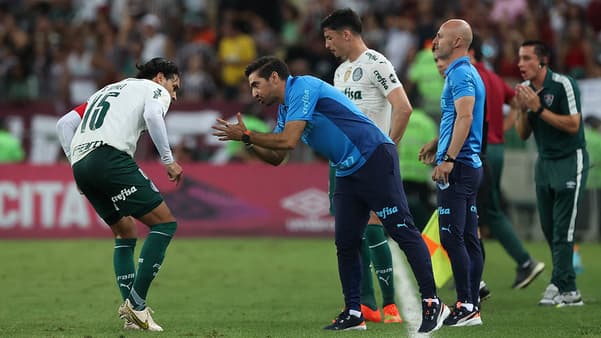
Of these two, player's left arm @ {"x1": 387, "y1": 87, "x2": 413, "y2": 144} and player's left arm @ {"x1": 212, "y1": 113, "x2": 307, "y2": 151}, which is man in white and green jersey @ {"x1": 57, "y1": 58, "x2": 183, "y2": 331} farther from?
player's left arm @ {"x1": 387, "y1": 87, "x2": 413, "y2": 144}

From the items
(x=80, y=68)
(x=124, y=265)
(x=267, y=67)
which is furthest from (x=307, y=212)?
(x=267, y=67)

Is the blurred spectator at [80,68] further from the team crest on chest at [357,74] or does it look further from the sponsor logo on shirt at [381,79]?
the sponsor logo on shirt at [381,79]

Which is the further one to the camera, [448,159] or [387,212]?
[448,159]

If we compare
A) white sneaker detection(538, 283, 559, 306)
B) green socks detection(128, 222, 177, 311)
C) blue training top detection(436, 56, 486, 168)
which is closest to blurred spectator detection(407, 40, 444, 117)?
white sneaker detection(538, 283, 559, 306)

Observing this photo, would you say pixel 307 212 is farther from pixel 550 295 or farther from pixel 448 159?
pixel 448 159

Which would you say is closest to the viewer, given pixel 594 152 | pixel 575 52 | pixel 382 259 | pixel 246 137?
pixel 246 137

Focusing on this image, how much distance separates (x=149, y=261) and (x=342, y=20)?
101 inches

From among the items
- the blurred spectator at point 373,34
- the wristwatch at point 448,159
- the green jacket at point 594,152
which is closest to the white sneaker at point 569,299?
the wristwatch at point 448,159

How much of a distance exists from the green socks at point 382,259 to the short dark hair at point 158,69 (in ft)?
7.03

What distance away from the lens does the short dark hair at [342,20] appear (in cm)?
948

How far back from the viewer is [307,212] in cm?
1833

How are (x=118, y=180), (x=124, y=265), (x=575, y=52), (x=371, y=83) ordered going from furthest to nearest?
(x=575, y=52) → (x=371, y=83) → (x=124, y=265) → (x=118, y=180)

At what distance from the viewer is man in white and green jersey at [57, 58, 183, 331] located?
8844 mm

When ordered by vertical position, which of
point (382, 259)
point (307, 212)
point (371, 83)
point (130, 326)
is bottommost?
point (307, 212)
